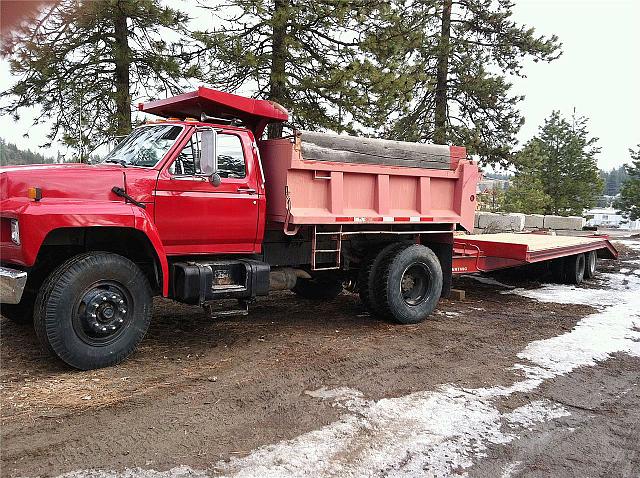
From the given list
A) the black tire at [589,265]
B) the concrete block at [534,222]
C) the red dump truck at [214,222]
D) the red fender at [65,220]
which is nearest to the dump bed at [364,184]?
the red dump truck at [214,222]

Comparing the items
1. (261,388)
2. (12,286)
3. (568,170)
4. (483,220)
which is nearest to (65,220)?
(12,286)

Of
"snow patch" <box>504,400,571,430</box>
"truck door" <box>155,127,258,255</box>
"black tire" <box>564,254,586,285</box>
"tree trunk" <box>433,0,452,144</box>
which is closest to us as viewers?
"snow patch" <box>504,400,571,430</box>

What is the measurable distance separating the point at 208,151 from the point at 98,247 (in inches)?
57.0

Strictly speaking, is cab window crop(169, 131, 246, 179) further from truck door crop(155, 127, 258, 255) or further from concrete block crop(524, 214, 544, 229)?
concrete block crop(524, 214, 544, 229)

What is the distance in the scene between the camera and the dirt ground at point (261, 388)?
3590 millimetres

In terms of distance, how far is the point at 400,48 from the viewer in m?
11.4

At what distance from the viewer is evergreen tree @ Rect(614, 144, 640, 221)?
44.6 m

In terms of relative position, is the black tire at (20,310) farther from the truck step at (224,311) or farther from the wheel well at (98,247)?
the truck step at (224,311)

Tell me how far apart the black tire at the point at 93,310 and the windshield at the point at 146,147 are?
3.67 feet

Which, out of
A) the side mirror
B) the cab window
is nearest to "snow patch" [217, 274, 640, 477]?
the side mirror

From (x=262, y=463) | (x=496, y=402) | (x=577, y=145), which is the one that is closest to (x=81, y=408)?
(x=262, y=463)

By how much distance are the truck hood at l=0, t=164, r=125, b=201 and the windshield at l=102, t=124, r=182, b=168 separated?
1.28 ft

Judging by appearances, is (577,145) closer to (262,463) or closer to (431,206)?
(431,206)

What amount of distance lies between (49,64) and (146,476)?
30.5 ft
